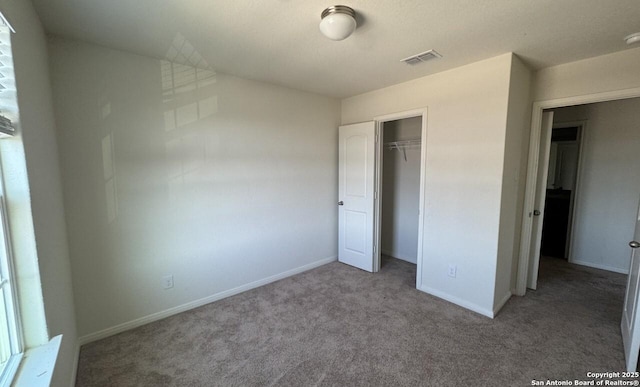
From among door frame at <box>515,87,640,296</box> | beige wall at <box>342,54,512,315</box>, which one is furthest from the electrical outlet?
door frame at <box>515,87,640,296</box>

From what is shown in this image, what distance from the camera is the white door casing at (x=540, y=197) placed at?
2.81m

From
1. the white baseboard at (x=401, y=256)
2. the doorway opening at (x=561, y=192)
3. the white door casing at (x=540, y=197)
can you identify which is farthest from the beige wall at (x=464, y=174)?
the doorway opening at (x=561, y=192)

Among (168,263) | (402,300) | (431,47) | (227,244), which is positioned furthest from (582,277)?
(168,263)

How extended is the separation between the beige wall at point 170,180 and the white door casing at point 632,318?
298 cm

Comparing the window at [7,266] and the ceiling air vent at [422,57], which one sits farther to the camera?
the ceiling air vent at [422,57]

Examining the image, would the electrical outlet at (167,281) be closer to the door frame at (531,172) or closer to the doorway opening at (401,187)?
the doorway opening at (401,187)

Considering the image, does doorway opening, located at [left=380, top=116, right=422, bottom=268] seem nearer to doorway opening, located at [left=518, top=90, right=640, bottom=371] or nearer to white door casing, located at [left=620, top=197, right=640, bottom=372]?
doorway opening, located at [left=518, top=90, right=640, bottom=371]

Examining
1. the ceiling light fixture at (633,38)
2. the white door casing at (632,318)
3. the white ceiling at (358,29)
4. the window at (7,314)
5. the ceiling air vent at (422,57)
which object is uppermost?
the ceiling air vent at (422,57)

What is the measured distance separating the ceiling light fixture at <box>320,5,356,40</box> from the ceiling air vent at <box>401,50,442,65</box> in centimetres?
92

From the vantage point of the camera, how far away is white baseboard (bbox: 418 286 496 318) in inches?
101

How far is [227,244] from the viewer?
2.92m

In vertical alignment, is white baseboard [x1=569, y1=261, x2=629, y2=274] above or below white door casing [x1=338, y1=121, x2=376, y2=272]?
below

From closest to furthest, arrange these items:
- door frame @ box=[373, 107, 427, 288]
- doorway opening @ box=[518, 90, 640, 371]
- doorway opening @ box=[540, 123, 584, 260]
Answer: door frame @ box=[373, 107, 427, 288] → doorway opening @ box=[518, 90, 640, 371] → doorway opening @ box=[540, 123, 584, 260]

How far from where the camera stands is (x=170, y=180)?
251 centimetres
